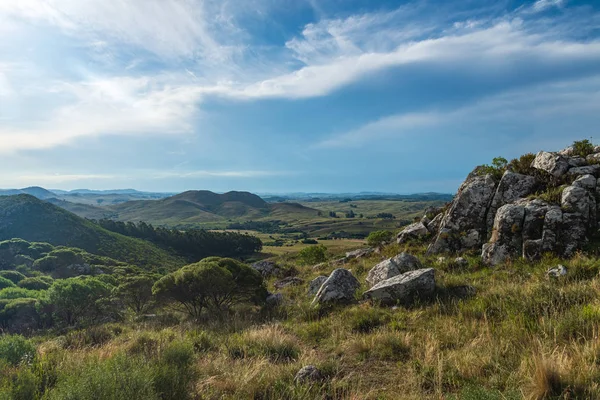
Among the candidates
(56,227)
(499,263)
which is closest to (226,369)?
(499,263)

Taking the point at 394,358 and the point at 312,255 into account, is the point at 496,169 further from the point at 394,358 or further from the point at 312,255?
the point at 312,255

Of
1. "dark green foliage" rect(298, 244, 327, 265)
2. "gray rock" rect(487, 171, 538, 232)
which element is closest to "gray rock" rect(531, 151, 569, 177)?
"gray rock" rect(487, 171, 538, 232)

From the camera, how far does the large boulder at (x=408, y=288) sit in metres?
10.3

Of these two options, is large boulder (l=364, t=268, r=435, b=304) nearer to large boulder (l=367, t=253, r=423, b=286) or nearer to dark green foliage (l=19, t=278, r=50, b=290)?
large boulder (l=367, t=253, r=423, b=286)

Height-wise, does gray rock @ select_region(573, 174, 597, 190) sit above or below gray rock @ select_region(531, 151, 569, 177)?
below

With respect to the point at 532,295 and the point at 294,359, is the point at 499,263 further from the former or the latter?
the point at 294,359

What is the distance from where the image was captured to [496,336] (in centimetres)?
633

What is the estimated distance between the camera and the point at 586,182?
12.4 metres

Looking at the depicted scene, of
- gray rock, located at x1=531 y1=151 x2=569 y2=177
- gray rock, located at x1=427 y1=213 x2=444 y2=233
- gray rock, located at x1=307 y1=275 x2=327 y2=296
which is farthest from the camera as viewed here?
gray rock, located at x1=427 y1=213 x2=444 y2=233

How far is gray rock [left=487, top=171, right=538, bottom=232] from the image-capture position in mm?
14188

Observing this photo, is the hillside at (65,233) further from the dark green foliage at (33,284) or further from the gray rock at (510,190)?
the gray rock at (510,190)

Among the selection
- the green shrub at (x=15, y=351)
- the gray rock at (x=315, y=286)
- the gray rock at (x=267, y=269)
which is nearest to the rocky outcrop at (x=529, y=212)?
the gray rock at (x=315, y=286)

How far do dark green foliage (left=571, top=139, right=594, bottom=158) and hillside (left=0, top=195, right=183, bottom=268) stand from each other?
87.3m

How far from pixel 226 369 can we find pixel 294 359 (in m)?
1.51
